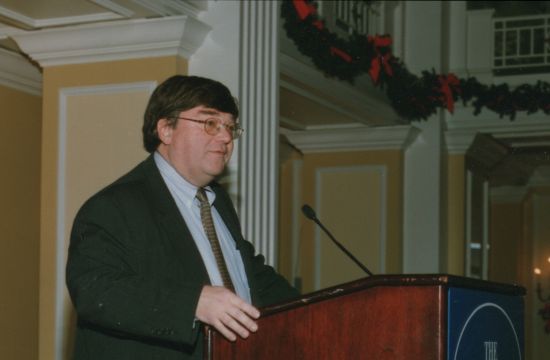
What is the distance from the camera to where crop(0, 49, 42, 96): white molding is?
19.0ft

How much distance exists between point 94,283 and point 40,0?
249cm

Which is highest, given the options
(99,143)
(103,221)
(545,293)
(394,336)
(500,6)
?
(500,6)

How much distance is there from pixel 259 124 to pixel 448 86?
13.7 feet

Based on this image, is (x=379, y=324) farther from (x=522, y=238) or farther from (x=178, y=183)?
(x=522, y=238)

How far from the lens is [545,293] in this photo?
11.3 meters

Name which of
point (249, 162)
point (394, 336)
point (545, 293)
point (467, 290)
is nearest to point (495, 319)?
point (467, 290)

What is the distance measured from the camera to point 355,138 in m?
8.62

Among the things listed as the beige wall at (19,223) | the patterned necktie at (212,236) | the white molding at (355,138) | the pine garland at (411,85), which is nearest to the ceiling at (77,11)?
the beige wall at (19,223)

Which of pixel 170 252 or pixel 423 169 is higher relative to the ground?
pixel 423 169

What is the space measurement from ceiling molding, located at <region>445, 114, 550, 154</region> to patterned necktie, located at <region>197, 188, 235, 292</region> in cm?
621

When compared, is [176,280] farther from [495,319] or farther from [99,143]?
[99,143]

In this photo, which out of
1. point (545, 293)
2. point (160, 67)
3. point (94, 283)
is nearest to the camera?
point (94, 283)

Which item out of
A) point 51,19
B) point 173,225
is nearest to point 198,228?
point 173,225

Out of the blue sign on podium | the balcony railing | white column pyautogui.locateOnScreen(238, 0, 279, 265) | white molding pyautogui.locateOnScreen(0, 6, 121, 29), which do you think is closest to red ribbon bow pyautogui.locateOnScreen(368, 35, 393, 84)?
the balcony railing
